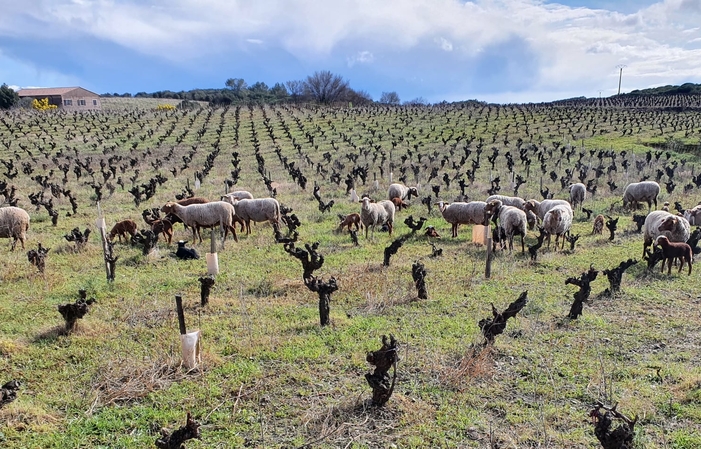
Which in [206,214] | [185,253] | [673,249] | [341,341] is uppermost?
[206,214]

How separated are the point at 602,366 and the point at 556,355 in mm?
679

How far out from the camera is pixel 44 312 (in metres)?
8.45

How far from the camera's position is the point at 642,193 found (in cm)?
1702

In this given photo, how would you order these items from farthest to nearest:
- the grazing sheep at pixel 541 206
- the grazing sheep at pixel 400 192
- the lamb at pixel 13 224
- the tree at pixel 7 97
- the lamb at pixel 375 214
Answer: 1. the tree at pixel 7 97
2. the grazing sheep at pixel 400 192
3. the grazing sheep at pixel 541 206
4. the lamb at pixel 375 214
5. the lamb at pixel 13 224

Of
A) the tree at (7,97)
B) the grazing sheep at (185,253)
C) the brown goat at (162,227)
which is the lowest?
the grazing sheep at (185,253)

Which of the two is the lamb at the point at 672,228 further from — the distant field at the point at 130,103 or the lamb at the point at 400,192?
the distant field at the point at 130,103

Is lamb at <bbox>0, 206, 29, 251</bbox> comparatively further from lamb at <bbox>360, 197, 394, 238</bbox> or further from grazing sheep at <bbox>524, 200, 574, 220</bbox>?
grazing sheep at <bbox>524, 200, 574, 220</bbox>

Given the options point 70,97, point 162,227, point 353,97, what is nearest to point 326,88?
point 353,97

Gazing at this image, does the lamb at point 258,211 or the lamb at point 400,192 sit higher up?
the lamb at point 400,192

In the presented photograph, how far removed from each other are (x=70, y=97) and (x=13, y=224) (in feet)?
264

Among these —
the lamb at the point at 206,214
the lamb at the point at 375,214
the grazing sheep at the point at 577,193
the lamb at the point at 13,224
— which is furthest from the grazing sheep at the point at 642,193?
the lamb at the point at 13,224

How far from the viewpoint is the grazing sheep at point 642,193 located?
55.3 ft

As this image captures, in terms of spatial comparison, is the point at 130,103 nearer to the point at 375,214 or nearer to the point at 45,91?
the point at 45,91

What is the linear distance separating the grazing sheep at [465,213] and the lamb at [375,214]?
5.54 feet
